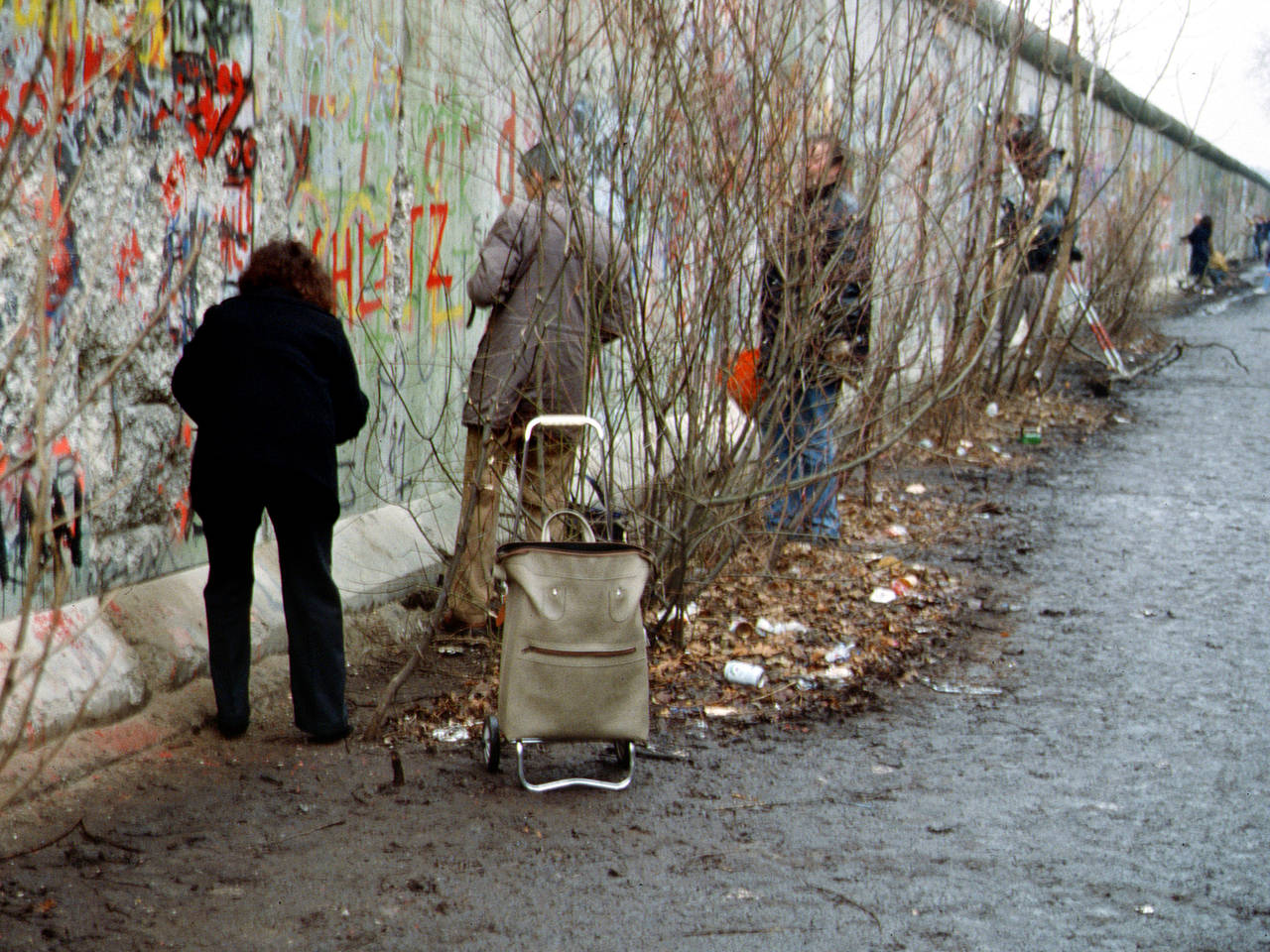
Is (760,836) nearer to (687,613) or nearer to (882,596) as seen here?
(687,613)

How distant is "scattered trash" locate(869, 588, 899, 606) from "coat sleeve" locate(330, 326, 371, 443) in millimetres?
3071

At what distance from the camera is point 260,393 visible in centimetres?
481

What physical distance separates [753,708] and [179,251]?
107 inches

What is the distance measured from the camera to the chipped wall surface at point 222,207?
474cm

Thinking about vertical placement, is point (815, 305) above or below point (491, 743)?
above

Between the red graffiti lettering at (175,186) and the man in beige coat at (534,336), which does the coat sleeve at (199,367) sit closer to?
the red graffiti lettering at (175,186)

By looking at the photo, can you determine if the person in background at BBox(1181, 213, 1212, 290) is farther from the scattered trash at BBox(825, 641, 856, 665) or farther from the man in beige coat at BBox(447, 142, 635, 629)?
the man in beige coat at BBox(447, 142, 635, 629)

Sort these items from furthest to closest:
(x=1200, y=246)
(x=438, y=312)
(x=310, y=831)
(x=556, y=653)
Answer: (x=1200, y=246) < (x=438, y=312) < (x=556, y=653) < (x=310, y=831)

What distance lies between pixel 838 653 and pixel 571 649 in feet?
6.80

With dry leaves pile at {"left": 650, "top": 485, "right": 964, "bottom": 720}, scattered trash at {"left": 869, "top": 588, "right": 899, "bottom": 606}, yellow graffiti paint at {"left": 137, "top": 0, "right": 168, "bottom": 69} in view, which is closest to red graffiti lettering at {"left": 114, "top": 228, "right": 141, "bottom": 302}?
yellow graffiti paint at {"left": 137, "top": 0, "right": 168, "bottom": 69}

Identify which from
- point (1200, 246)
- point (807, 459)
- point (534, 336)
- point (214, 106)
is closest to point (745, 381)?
point (534, 336)

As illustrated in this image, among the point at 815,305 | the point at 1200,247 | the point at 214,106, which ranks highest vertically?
the point at 1200,247

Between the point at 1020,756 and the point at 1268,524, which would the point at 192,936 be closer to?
the point at 1020,756

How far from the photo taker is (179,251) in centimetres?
550
